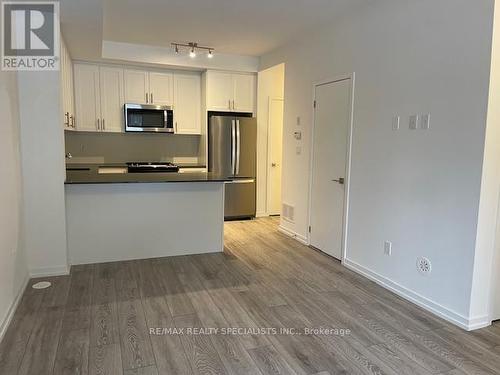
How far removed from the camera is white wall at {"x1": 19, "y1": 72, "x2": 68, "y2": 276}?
3192mm

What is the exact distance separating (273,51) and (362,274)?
133 inches

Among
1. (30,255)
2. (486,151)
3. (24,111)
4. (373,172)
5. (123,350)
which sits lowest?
(123,350)

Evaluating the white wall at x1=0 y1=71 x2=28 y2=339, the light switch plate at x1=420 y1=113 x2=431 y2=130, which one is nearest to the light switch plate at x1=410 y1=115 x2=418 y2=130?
the light switch plate at x1=420 y1=113 x2=431 y2=130

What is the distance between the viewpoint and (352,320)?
8.82 feet

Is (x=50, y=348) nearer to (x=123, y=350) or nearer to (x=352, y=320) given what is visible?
(x=123, y=350)

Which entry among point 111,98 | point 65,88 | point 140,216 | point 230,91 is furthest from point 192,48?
point 140,216

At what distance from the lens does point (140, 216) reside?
392 centimetres

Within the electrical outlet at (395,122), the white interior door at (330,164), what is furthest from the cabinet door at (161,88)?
the electrical outlet at (395,122)

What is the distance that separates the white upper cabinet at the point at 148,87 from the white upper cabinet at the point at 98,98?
0.43 ft

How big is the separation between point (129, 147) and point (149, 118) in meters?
0.70

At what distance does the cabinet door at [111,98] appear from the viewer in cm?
540

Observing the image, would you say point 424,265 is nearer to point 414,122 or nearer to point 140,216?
point 414,122

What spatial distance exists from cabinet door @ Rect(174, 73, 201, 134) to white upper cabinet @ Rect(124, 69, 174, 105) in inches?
4.5

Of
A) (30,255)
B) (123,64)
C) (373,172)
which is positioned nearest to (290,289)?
(373,172)
